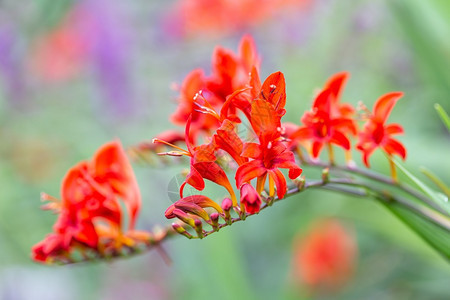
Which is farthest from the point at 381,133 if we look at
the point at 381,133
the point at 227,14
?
the point at 227,14

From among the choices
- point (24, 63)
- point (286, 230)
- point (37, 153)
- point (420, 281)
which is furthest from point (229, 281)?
point (24, 63)

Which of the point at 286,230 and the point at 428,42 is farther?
the point at 286,230

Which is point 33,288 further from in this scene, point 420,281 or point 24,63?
point 420,281

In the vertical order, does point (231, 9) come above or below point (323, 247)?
above

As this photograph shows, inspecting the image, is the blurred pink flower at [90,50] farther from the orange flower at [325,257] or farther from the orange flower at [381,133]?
the orange flower at [381,133]

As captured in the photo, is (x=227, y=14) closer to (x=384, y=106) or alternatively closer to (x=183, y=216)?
(x=384, y=106)
